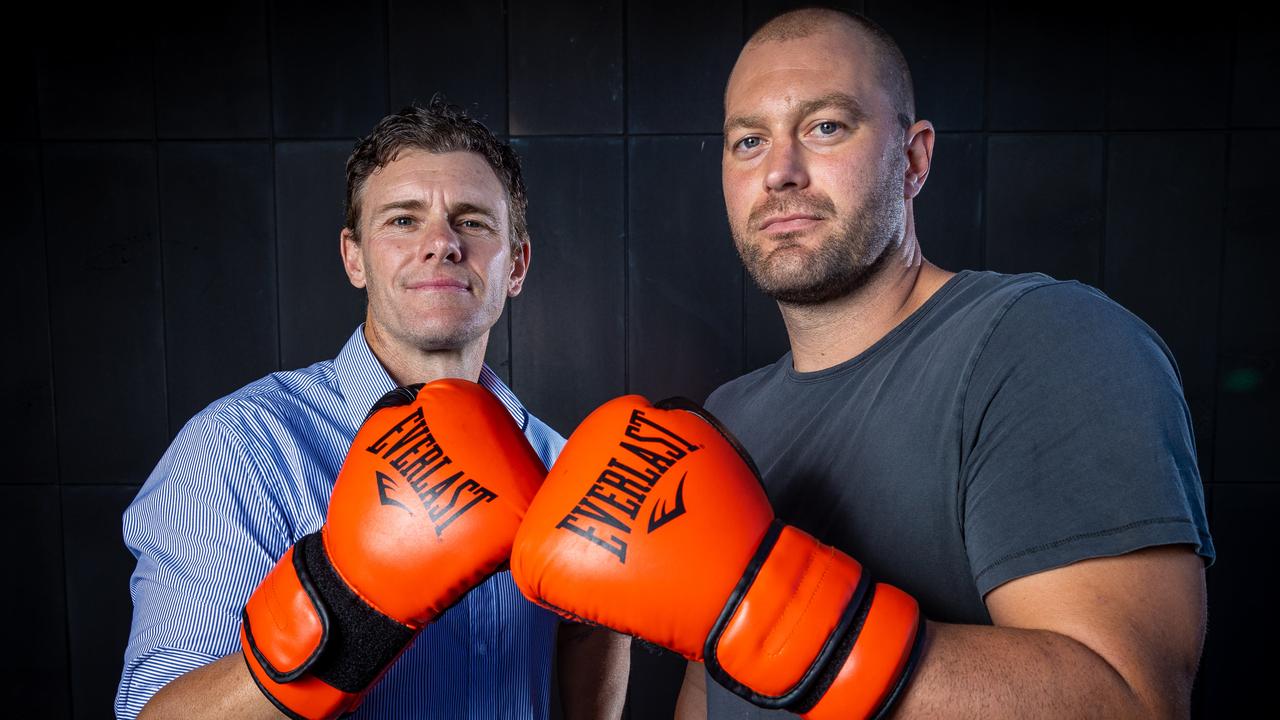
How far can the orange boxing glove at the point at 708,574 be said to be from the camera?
2.18 feet

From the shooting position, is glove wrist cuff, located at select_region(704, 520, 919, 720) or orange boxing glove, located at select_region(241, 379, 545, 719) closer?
glove wrist cuff, located at select_region(704, 520, 919, 720)

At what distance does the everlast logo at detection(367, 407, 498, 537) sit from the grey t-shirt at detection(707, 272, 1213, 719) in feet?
1.66

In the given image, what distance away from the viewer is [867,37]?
1.15m

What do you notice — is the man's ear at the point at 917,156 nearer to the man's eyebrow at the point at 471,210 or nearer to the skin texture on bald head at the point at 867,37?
the skin texture on bald head at the point at 867,37

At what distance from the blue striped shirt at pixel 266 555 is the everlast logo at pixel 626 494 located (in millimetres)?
644

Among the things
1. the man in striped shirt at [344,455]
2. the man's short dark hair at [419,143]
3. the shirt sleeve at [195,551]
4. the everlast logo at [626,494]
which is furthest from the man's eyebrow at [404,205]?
the everlast logo at [626,494]

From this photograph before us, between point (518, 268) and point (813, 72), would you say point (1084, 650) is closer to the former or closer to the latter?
point (813, 72)

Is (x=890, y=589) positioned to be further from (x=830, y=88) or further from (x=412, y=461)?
(x=830, y=88)

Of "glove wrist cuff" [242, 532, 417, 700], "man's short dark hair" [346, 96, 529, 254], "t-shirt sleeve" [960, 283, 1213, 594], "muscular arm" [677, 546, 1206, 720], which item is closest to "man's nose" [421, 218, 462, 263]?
"man's short dark hair" [346, 96, 529, 254]

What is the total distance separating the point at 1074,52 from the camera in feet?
8.19

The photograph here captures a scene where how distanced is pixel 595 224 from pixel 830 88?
148 centimetres

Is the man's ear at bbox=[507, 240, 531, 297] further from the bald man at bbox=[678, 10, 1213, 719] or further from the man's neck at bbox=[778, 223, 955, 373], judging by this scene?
the man's neck at bbox=[778, 223, 955, 373]

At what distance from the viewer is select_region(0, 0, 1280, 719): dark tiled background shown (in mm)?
2496

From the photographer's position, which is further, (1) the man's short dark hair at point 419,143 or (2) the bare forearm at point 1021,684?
(1) the man's short dark hair at point 419,143
